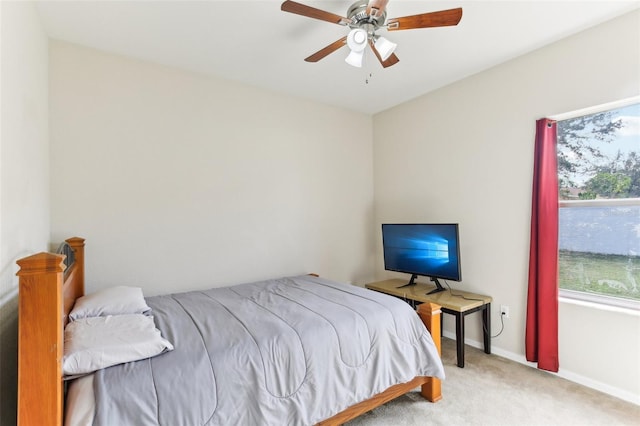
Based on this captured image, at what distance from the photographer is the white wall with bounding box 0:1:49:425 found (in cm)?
139

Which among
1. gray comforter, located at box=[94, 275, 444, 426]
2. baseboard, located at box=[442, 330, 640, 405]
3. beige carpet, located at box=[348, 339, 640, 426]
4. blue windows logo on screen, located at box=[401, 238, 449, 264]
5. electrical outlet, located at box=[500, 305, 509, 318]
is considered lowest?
beige carpet, located at box=[348, 339, 640, 426]

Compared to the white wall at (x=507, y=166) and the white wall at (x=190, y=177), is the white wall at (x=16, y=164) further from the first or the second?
the white wall at (x=507, y=166)

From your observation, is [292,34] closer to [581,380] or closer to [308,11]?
[308,11]

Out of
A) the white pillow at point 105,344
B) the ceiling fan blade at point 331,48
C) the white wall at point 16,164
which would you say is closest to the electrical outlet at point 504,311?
the ceiling fan blade at point 331,48

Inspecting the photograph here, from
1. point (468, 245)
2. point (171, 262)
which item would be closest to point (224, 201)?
point (171, 262)

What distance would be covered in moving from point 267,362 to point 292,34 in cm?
225

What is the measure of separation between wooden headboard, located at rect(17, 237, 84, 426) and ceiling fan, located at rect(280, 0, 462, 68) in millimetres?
1616

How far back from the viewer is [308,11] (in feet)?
5.67

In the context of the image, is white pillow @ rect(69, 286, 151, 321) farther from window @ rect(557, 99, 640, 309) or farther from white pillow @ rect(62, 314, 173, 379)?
window @ rect(557, 99, 640, 309)

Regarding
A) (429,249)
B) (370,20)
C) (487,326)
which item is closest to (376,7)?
(370,20)

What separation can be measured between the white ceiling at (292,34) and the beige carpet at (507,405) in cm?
269

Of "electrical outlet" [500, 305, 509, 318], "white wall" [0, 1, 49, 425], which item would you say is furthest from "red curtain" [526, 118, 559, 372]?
"white wall" [0, 1, 49, 425]

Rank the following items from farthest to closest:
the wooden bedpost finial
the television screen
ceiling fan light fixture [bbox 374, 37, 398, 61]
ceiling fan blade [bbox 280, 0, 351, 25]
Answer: the television screen < ceiling fan light fixture [bbox 374, 37, 398, 61] < ceiling fan blade [bbox 280, 0, 351, 25] < the wooden bedpost finial

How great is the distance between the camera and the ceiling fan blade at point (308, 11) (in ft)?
5.44
